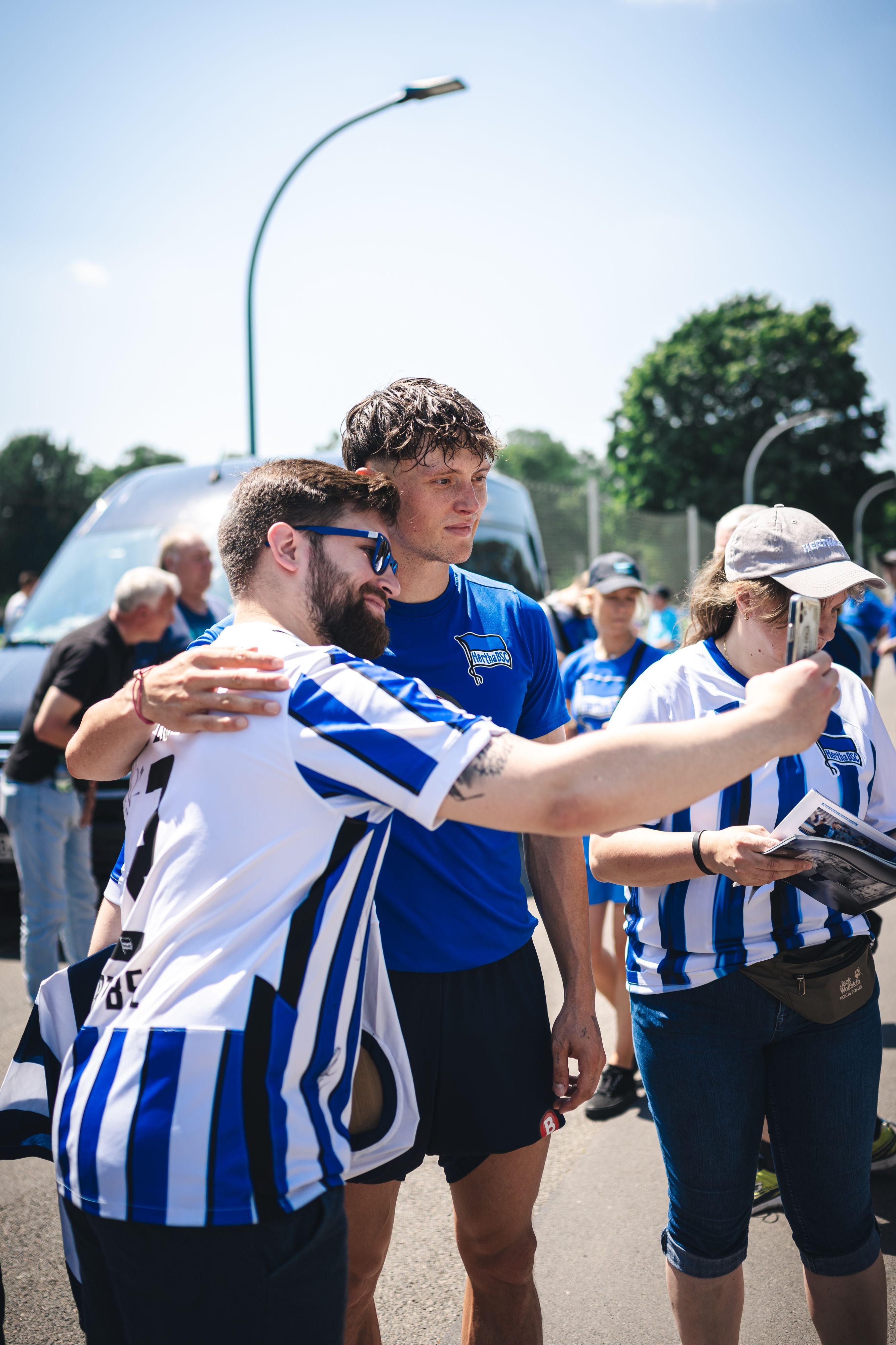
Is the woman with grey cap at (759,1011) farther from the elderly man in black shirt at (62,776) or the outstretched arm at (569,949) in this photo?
the elderly man in black shirt at (62,776)

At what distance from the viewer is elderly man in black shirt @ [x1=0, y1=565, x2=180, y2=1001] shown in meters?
4.69

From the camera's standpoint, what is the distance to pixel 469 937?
79.4 inches

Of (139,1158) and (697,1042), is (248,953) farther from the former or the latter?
Result: (697,1042)

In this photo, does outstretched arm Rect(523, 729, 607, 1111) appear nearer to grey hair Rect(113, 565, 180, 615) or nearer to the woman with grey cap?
the woman with grey cap

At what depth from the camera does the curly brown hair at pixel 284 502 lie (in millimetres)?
1553

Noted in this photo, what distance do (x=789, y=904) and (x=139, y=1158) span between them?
1.41 m

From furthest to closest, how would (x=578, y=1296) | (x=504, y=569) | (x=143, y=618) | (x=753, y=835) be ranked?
1. (x=504, y=569)
2. (x=143, y=618)
3. (x=578, y=1296)
4. (x=753, y=835)

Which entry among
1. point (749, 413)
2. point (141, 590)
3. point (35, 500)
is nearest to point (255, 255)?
point (141, 590)

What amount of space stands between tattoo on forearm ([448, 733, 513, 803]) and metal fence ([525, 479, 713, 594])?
37.5 ft

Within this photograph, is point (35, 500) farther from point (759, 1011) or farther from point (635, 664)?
point (759, 1011)

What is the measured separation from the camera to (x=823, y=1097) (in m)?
2.00

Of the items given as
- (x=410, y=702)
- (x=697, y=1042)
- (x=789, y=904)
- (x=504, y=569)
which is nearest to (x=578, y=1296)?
(x=697, y=1042)

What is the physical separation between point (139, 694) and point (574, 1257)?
2.38m

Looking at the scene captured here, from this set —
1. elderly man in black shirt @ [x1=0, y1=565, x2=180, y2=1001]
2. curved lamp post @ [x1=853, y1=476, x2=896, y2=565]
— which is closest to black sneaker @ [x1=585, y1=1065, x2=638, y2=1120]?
elderly man in black shirt @ [x1=0, y1=565, x2=180, y2=1001]
